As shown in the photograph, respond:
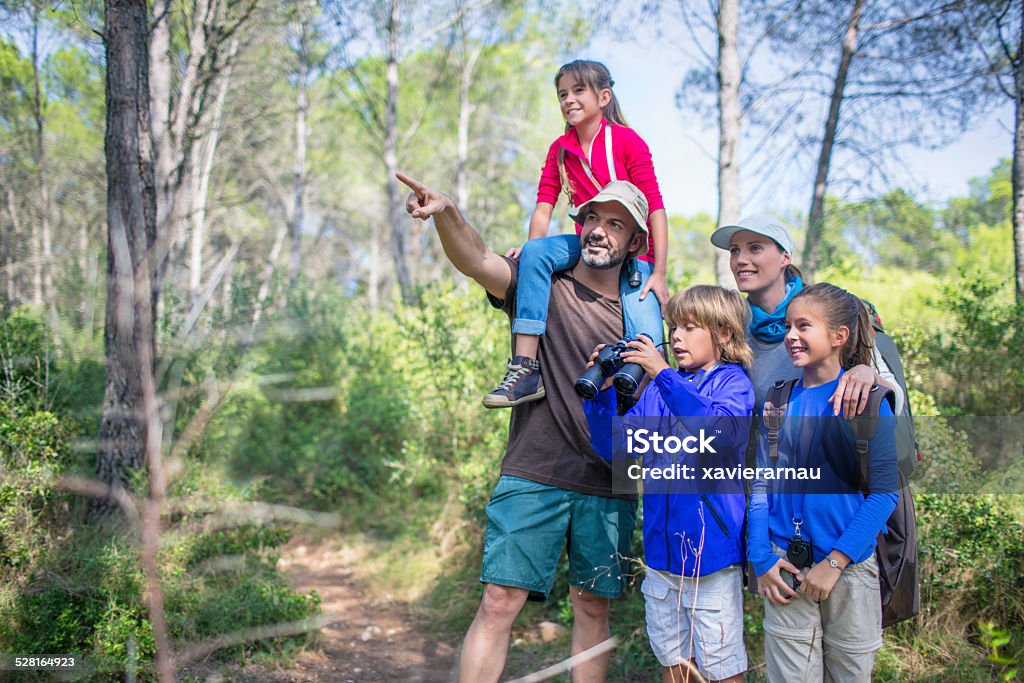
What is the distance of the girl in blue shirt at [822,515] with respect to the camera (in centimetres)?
236

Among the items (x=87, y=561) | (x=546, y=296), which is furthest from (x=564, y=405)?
(x=87, y=561)

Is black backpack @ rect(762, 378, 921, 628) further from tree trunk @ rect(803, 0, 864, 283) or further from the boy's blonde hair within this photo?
tree trunk @ rect(803, 0, 864, 283)

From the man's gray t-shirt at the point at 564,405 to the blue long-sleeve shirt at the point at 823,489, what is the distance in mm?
565

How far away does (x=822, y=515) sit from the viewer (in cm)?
244

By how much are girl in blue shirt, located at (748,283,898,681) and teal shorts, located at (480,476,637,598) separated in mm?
519

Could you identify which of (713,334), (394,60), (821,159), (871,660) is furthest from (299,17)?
(871,660)

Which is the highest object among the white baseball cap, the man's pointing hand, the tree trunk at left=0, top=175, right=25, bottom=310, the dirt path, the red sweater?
the tree trunk at left=0, top=175, right=25, bottom=310

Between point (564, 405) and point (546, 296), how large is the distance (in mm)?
426

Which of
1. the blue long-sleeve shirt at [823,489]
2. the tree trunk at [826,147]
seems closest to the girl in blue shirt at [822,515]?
the blue long-sleeve shirt at [823,489]

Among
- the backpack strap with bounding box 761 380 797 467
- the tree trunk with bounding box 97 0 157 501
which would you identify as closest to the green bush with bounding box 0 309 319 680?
the tree trunk with bounding box 97 0 157 501

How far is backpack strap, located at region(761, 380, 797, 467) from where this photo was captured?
2547 millimetres

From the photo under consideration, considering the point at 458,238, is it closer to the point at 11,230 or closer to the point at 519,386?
the point at 519,386

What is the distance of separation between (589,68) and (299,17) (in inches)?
242

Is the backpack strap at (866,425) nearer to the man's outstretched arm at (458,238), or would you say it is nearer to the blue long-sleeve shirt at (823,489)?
the blue long-sleeve shirt at (823,489)
